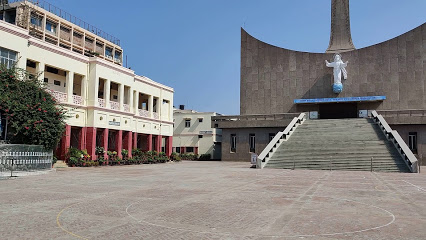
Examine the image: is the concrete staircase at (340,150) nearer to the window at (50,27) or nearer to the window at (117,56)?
the window at (50,27)

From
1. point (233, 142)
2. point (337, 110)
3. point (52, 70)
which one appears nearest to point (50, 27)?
point (52, 70)

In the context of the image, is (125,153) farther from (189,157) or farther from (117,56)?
(117,56)

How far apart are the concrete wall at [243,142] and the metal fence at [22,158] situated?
913 inches

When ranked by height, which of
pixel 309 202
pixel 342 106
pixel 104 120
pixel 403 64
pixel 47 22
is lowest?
pixel 309 202

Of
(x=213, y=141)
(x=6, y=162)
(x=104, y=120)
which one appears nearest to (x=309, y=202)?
(x=6, y=162)

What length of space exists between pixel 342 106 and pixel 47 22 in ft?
160

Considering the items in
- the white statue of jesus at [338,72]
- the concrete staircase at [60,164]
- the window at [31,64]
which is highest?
the white statue of jesus at [338,72]

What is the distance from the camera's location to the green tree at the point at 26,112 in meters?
20.8

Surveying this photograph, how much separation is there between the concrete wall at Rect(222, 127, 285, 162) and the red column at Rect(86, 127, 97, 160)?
1605cm

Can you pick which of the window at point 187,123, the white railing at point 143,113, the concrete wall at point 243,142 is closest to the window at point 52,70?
the white railing at point 143,113

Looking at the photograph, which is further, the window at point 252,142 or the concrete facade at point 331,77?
the window at point 252,142

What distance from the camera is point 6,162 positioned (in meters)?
17.9

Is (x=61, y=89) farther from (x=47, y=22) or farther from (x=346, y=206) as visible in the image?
(x=47, y=22)

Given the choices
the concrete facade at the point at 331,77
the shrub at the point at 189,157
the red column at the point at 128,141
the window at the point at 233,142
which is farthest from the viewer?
the shrub at the point at 189,157
